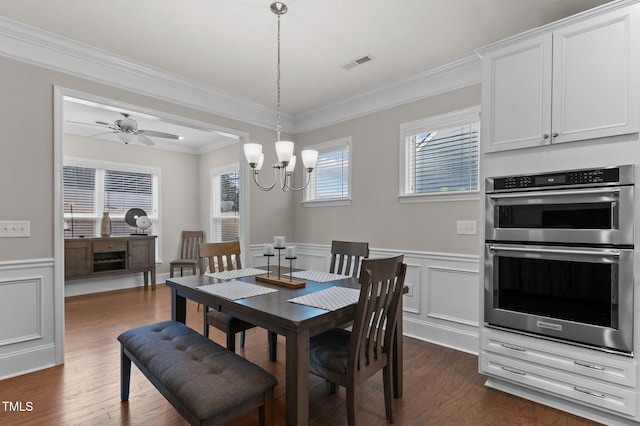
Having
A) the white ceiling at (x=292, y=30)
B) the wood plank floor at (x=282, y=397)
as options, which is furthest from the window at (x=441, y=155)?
the wood plank floor at (x=282, y=397)

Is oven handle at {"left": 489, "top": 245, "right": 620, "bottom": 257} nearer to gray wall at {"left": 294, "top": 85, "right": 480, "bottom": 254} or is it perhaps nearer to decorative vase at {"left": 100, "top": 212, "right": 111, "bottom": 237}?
gray wall at {"left": 294, "top": 85, "right": 480, "bottom": 254}

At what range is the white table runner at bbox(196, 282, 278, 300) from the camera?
2.07 meters

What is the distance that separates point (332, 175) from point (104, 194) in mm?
4012

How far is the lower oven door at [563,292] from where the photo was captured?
1904mm

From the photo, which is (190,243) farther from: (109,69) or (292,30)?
(292,30)

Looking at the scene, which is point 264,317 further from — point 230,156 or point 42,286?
point 230,156

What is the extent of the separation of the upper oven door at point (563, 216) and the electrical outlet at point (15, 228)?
11.9ft

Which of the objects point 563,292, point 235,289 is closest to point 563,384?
point 563,292

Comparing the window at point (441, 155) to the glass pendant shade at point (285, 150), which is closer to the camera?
the glass pendant shade at point (285, 150)

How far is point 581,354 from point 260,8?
3105 mm

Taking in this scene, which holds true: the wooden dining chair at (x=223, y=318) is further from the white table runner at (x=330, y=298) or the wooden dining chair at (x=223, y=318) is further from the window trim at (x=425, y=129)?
the window trim at (x=425, y=129)

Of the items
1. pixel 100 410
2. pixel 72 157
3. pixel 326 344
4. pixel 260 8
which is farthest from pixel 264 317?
pixel 72 157

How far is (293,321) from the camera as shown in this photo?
1.58 m

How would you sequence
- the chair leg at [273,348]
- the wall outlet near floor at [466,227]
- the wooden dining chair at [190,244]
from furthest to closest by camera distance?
1. the wooden dining chair at [190,244]
2. the wall outlet near floor at [466,227]
3. the chair leg at [273,348]
